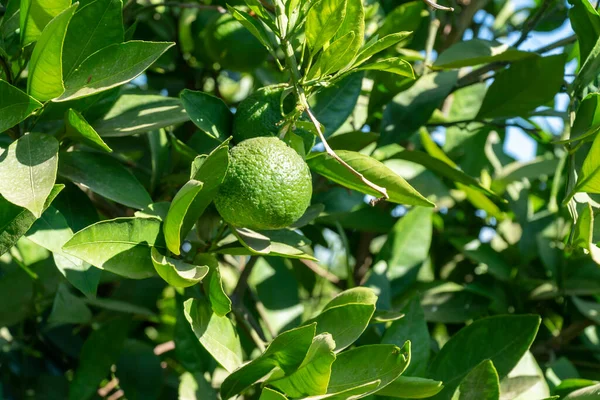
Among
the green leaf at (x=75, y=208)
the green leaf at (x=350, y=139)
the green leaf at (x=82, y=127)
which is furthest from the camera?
the green leaf at (x=350, y=139)

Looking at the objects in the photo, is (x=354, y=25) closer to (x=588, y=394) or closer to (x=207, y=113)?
(x=207, y=113)

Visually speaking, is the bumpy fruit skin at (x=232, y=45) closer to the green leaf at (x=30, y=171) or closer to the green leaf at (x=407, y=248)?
the green leaf at (x=407, y=248)

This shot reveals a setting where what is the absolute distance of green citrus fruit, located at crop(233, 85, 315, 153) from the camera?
863mm

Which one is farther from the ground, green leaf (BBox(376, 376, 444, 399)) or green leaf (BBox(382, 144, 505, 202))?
green leaf (BBox(382, 144, 505, 202))

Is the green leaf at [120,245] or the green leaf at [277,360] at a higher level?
the green leaf at [120,245]

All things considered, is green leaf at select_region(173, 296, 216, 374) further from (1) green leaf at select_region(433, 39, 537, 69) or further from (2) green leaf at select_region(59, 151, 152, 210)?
(1) green leaf at select_region(433, 39, 537, 69)

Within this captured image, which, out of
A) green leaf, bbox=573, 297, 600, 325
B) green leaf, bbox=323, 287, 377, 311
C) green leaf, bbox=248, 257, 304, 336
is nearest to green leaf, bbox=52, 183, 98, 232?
green leaf, bbox=323, 287, 377, 311

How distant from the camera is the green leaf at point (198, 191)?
2.32 feet

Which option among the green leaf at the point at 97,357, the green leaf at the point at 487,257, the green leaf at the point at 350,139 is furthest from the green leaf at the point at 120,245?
the green leaf at the point at 487,257

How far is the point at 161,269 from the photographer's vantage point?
74 centimetres

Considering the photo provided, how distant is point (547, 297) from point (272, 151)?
0.81 m

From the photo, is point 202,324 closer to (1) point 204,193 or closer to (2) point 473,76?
(1) point 204,193

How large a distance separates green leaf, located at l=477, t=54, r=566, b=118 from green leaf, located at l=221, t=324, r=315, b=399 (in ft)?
1.95

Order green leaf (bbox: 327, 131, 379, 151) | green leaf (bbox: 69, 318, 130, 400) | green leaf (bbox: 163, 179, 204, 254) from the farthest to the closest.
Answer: green leaf (bbox: 69, 318, 130, 400), green leaf (bbox: 327, 131, 379, 151), green leaf (bbox: 163, 179, 204, 254)
